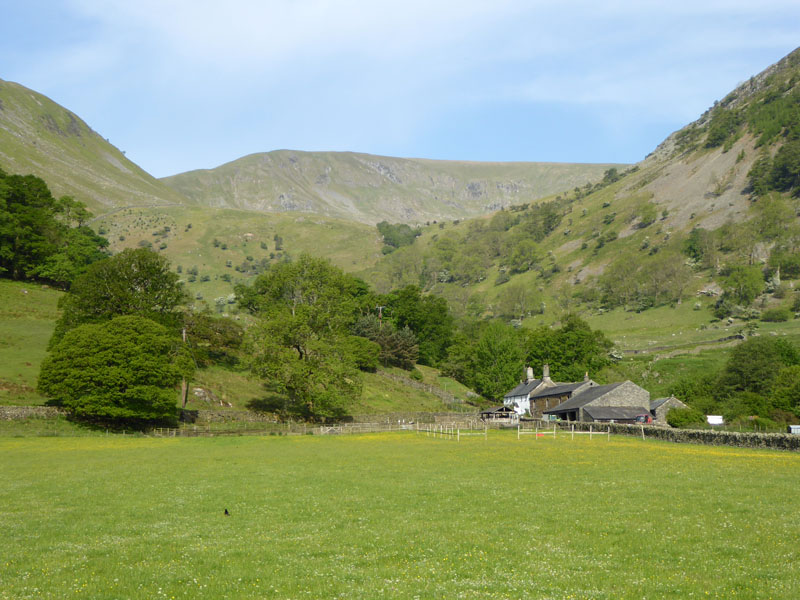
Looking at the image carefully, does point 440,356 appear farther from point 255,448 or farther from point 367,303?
point 255,448

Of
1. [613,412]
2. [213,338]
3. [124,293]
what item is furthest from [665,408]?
[124,293]

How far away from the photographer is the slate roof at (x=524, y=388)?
362 feet

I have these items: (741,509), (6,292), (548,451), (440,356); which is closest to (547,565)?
(741,509)

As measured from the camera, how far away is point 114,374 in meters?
61.2

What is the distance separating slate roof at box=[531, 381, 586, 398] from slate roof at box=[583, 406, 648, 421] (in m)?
13.4

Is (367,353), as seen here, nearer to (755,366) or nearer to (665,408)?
(665,408)

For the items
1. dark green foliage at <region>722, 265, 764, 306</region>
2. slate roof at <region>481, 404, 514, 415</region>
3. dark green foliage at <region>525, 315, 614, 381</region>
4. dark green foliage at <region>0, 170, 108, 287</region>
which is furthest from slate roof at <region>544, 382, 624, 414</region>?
dark green foliage at <region>722, 265, 764, 306</region>

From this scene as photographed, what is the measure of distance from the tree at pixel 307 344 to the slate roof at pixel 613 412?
32.7 m

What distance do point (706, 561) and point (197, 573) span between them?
35.9ft

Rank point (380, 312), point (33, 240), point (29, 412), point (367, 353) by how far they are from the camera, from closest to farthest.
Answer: point (29, 412), point (33, 240), point (367, 353), point (380, 312)

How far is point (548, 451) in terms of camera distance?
143 ft

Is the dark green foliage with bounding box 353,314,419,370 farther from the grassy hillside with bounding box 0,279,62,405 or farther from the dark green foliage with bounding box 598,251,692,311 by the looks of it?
the dark green foliage with bounding box 598,251,692,311

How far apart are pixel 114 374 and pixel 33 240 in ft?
204

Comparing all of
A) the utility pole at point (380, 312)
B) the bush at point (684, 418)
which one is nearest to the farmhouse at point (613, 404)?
the bush at point (684, 418)
